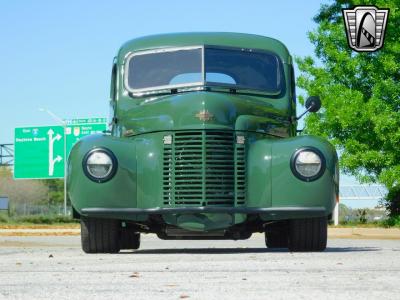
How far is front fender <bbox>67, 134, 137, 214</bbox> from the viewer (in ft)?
35.2

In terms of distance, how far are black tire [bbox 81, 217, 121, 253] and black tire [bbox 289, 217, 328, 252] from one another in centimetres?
202

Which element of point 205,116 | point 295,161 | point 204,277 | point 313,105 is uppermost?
point 313,105

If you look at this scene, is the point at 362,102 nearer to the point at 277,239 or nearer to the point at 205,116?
the point at 277,239

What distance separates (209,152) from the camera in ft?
35.2

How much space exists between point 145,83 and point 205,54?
834 millimetres

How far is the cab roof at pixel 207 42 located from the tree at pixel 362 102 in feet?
60.9

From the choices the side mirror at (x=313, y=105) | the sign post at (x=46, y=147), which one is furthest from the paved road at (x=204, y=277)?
the sign post at (x=46, y=147)

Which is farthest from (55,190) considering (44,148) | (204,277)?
(204,277)

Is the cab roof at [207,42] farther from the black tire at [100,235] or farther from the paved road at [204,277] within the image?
the paved road at [204,277]

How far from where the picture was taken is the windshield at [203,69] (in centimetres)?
1213

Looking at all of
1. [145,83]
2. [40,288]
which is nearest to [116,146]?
[145,83]

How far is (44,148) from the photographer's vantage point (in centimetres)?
4491

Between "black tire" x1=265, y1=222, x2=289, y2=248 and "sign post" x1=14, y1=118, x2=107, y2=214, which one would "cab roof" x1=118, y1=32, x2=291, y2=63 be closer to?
"black tire" x1=265, y1=222, x2=289, y2=248

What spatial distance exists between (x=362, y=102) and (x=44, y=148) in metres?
17.9
